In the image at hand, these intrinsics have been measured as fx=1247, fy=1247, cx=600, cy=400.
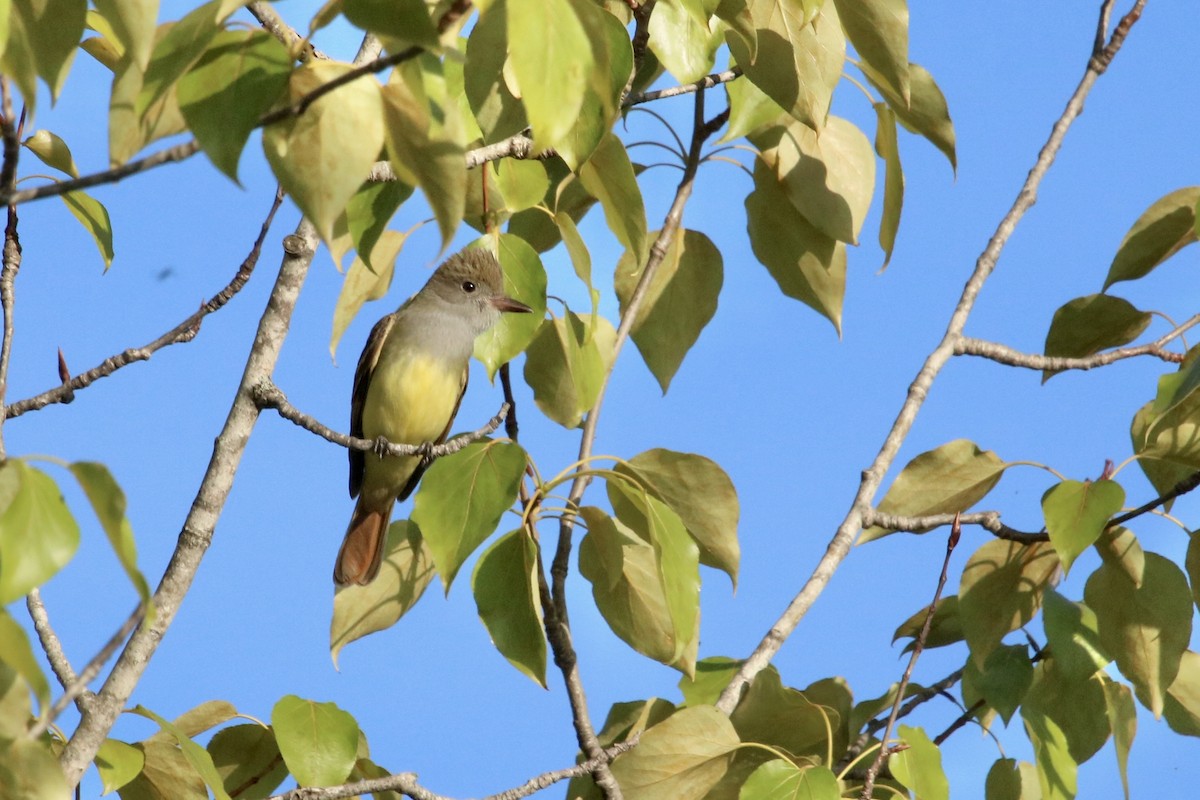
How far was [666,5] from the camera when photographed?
2.37 metres

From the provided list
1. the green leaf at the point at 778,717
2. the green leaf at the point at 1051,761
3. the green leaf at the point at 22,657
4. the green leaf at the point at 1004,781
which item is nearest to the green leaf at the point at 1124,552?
the green leaf at the point at 1051,761

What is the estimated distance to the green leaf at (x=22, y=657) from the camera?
1.27 metres

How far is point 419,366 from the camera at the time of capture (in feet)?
14.6

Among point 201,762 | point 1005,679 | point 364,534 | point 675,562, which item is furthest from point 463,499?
point 364,534

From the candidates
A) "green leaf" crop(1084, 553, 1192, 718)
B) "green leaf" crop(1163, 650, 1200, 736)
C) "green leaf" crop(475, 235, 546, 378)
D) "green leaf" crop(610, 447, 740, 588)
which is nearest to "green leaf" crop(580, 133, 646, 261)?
"green leaf" crop(475, 235, 546, 378)

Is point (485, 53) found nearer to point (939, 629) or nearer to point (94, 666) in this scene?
point (94, 666)

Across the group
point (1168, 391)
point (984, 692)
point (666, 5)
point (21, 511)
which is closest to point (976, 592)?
point (984, 692)

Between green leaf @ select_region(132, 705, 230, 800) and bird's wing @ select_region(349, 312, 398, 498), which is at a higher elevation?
bird's wing @ select_region(349, 312, 398, 498)

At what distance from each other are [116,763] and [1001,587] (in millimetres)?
2082

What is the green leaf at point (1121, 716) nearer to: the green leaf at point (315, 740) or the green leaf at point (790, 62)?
the green leaf at point (790, 62)

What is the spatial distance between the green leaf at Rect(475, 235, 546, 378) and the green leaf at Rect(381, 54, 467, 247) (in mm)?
1021

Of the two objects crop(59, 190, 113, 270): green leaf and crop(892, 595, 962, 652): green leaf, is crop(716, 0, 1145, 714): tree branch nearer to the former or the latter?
crop(892, 595, 962, 652): green leaf

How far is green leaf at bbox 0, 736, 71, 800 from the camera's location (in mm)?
1591

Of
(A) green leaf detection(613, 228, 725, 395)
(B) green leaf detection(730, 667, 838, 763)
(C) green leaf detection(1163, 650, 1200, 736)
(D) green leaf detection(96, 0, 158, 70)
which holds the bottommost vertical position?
(B) green leaf detection(730, 667, 838, 763)
